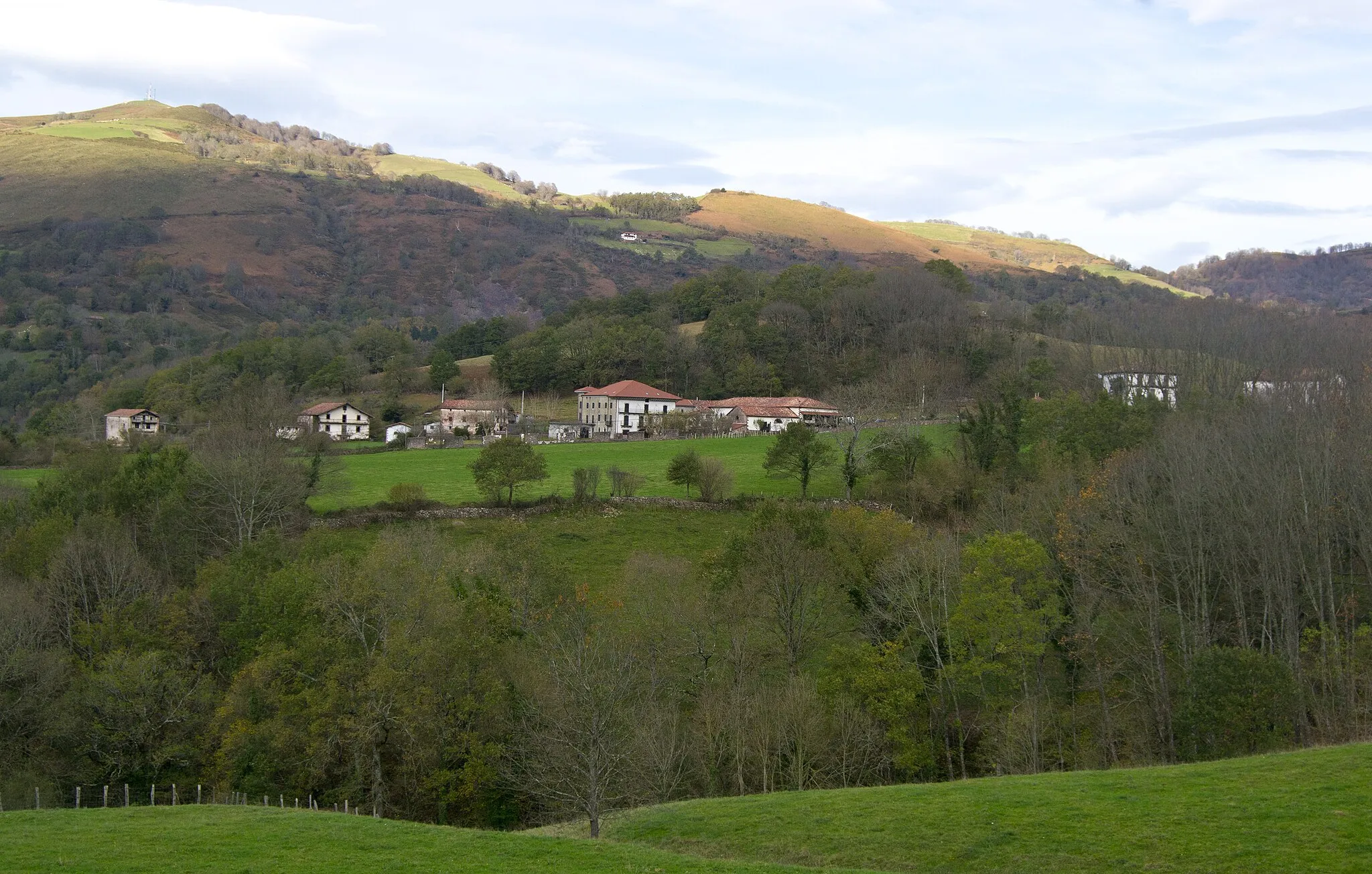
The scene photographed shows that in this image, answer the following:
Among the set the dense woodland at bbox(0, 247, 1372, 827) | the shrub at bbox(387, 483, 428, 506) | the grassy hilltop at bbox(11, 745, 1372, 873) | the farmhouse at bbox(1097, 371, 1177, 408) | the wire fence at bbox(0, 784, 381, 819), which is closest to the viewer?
the grassy hilltop at bbox(11, 745, 1372, 873)

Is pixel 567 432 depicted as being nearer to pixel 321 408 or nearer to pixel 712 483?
pixel 321 408

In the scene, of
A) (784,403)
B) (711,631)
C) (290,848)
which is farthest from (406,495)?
(290,848)

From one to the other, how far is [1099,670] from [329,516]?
42406 mm

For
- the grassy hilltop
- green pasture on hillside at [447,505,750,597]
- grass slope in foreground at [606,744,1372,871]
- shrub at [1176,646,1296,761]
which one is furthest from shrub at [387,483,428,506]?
shrub at [1176,646,1296,761]

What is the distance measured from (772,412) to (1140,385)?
31893 mm

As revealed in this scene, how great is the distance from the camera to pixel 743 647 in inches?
1570

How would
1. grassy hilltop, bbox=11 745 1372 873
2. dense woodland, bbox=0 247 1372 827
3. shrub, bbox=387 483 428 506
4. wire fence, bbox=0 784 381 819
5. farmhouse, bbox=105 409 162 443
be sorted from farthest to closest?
farmhouse, bbox=105 409 162 443, shrub, bbox=387 483 428 506, dense woodland, bbox=0 247 1372 827, wire fence, bbox=0 784 381 819, grassy hilltop, bbox=11 745 1372 873

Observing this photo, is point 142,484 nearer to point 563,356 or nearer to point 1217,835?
point 1217,835

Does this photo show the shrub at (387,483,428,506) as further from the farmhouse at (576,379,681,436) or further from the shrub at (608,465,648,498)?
the farmhouse at (576,379,681,436)

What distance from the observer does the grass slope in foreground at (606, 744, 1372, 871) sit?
17.2m

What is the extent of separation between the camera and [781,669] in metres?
42.5

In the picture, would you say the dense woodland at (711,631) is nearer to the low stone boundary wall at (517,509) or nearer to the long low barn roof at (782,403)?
the low stone boundary wall at (517,509)

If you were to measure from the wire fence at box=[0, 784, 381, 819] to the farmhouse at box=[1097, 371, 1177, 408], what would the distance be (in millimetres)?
52561

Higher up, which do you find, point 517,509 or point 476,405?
point 476,405
